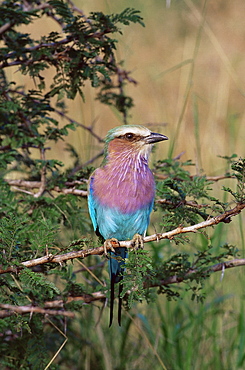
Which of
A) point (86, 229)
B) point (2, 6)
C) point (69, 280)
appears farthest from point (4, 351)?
point (2, 6)

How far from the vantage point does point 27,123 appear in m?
2.96

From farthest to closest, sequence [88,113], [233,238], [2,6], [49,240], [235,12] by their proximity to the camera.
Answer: [235,12], [88,113], [233,238], [2,6], [49,240]

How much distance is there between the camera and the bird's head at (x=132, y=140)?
2932 mm

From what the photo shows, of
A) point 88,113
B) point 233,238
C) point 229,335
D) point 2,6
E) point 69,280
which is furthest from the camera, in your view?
point 88,113

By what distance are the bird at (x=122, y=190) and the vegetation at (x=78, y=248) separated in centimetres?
9

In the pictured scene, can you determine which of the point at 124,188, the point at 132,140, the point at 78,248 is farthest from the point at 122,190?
the point at 78,248

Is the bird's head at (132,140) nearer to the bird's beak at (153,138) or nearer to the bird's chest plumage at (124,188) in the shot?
the bird's beak at (153,138)

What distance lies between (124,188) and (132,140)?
333mm

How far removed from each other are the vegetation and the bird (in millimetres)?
87

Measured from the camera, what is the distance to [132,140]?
2975mm

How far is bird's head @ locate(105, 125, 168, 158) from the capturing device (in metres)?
2.93

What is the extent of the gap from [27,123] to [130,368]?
1.77 metres

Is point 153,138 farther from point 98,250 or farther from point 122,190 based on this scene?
point 98,250

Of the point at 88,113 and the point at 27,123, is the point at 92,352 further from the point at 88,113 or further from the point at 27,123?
the point at 88,113
